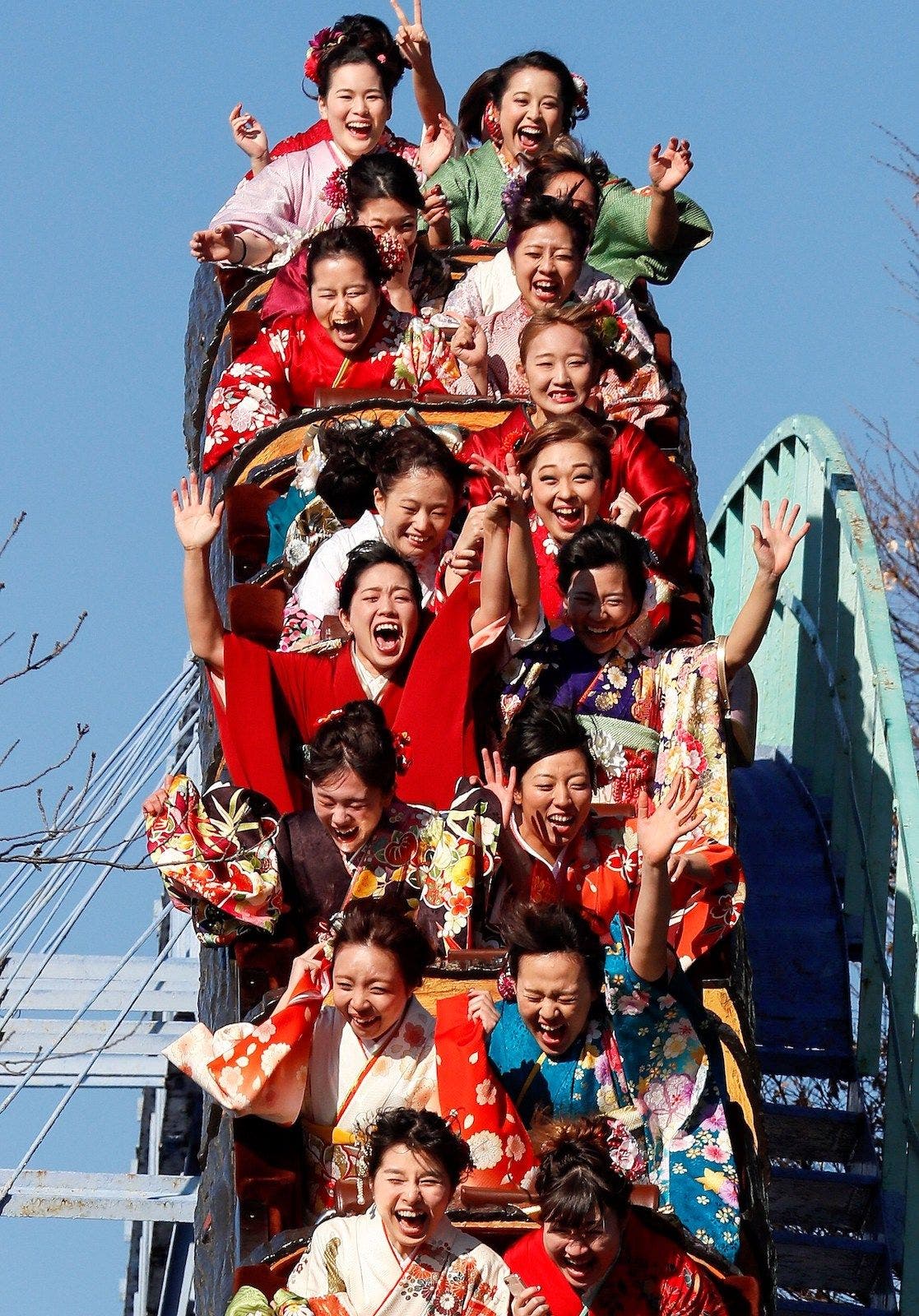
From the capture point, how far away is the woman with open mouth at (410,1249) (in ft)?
18.1

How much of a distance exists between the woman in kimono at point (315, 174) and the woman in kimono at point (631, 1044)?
4252 millimetres

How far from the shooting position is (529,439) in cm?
766

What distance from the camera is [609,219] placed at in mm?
10133

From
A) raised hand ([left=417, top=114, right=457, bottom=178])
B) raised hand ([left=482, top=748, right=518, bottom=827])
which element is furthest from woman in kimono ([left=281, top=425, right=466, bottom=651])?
raised hand ([left=417, top=114, right=457, bottom=178])

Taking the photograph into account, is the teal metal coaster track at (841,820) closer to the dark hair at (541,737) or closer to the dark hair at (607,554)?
the dark hair at (607,554)

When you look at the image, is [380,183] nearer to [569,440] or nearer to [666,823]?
[569,440]

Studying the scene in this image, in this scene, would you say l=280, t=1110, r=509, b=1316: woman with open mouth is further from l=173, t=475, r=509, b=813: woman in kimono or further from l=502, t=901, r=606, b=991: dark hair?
l=173, t=475, r=509, b=813: woman in kimono

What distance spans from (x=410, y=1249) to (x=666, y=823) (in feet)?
3.57

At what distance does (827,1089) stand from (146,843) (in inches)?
261

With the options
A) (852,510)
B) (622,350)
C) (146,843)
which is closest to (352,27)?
(622,350)

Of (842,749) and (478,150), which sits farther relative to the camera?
(478,150)

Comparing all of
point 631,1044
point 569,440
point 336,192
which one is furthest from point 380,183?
point 631,1044

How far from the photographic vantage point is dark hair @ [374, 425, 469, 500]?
739 cm

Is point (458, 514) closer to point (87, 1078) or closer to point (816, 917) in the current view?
point (816, 917)
